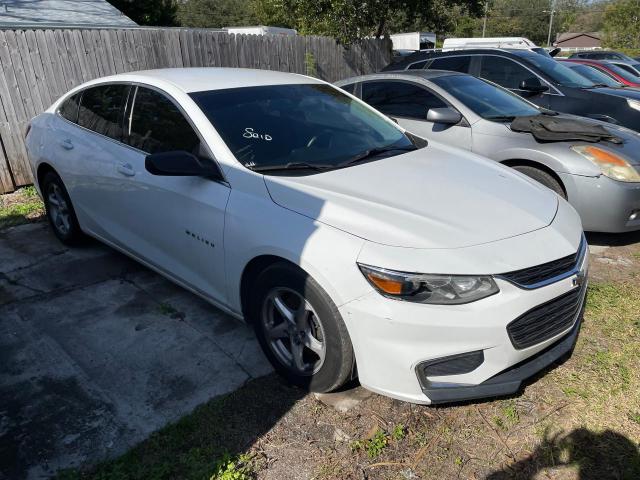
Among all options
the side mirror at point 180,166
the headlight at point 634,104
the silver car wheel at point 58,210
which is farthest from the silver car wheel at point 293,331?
the headlight at point 634,104

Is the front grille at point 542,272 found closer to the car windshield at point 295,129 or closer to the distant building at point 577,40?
the car windshield at point 295,129

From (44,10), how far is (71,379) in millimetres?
14372

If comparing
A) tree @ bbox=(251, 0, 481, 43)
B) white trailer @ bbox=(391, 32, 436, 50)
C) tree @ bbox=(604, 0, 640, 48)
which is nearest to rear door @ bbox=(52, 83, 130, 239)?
tree @ bbox=(251, 0, 481, 43)

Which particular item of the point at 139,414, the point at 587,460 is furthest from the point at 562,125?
the point at 139,414

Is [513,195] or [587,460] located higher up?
[513,195]

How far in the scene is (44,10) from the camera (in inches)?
545

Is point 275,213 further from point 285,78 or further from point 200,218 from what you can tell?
point 285,78

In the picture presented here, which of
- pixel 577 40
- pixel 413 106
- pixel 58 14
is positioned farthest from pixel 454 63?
pixel 577 40

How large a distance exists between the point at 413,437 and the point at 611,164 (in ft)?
10.3

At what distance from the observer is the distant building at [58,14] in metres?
12.4

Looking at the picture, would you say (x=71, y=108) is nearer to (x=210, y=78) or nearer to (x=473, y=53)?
(x=210, y=78)

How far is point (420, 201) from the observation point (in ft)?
8.91

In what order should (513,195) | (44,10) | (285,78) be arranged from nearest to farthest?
(513,195) → (285,78) → (44,10)

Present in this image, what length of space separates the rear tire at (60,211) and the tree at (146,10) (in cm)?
2187
